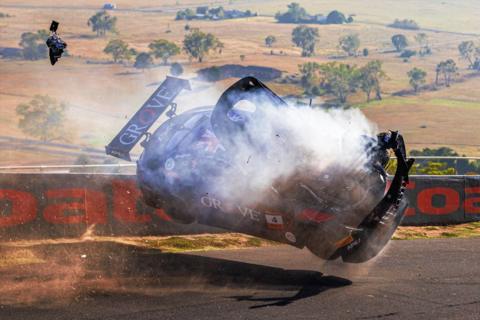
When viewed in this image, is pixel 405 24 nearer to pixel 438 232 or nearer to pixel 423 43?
pixel 423 43

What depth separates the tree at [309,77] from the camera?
94.1 metres

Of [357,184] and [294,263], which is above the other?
[357,184]

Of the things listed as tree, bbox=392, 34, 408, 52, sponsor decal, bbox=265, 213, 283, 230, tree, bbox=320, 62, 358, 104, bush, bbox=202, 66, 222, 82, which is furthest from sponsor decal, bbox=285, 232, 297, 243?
tree, bbox=392, 34, 408, 52

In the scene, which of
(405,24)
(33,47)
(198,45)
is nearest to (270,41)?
(198,45)

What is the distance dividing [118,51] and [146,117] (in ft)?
292

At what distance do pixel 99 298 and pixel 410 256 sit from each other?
6.07 metres

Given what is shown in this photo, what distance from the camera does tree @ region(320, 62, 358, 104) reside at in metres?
98.7

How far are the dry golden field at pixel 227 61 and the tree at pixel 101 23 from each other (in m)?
1.66

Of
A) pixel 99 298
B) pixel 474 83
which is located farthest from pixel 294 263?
pixel 474 83

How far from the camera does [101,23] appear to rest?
118688 mm

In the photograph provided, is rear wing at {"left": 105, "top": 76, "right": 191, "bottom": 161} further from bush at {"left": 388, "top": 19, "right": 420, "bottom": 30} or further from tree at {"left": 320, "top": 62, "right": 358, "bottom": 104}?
bush at {"left": 388, "top": 19, "right": 420, "bottom": 30}

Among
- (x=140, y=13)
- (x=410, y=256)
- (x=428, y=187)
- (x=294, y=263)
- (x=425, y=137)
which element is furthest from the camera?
(x=140, y=13)

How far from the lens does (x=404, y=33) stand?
493ft

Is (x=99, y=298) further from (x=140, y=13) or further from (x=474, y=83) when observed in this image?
(x=140, y=13)
